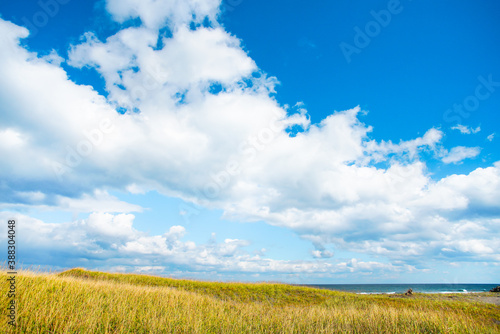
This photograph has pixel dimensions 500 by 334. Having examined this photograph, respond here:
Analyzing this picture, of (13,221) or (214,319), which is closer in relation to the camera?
(13,221)

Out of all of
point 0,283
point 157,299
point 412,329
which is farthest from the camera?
point 157,299

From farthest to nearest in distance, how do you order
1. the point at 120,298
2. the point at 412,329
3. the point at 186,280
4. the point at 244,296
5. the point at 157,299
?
the point at 186,280 → the point at 244,296 → the point at 157,299 → the point at 120,298 → the point at 412,329

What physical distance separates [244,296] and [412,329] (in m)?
18.2

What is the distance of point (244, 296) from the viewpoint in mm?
26828

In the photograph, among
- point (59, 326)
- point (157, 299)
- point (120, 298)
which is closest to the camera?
point (59, 326)

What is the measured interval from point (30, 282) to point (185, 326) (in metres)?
8.57

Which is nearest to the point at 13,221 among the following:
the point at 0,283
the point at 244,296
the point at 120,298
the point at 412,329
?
the point at 0,283

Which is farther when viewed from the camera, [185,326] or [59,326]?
[185,326]

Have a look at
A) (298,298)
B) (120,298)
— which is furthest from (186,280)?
(120,298)

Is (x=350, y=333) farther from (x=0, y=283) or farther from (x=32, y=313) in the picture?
(x=0, y=283)

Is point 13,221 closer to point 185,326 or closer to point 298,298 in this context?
point 185,326

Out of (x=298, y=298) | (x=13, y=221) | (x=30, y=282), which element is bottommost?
(x=298, y=298)

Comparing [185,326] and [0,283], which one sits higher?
[0,283]

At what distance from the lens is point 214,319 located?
12.7 m
